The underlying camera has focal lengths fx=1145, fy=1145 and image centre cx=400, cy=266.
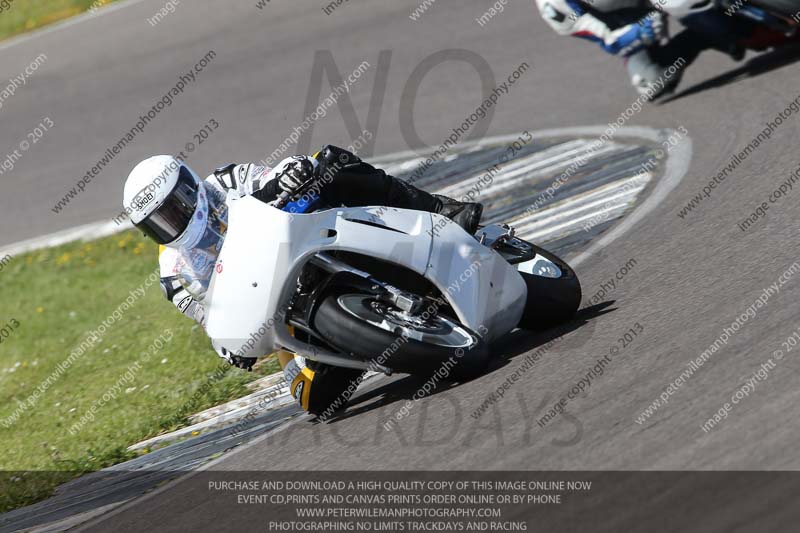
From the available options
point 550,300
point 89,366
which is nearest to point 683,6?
point 550,300

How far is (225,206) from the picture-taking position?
657 centimetres

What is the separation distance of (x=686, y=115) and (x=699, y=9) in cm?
95

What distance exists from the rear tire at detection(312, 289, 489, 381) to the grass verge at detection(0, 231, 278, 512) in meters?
2.22

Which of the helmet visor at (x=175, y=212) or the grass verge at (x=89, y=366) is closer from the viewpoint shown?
the helmet visor at (x=175, y=212)

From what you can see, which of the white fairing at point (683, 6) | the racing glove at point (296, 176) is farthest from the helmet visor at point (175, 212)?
the white fairing at point (683, 6)

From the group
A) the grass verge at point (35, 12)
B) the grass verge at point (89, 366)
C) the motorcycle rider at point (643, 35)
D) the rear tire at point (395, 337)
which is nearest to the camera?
the rear tire at point (395, 337)

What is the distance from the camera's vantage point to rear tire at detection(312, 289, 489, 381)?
577 cm

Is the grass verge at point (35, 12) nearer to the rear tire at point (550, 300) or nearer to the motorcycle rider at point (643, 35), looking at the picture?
the motorcycle rider at point (643, 35)

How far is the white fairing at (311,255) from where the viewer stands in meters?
5.86

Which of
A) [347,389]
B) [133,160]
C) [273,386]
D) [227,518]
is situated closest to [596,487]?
[227,518]

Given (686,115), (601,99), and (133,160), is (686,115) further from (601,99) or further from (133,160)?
(133,160)

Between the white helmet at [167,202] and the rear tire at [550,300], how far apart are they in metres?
1.91

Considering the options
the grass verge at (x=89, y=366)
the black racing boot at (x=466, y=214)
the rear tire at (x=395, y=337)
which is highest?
the black racing boot at (x=466, y=214)

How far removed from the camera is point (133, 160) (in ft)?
44.9
